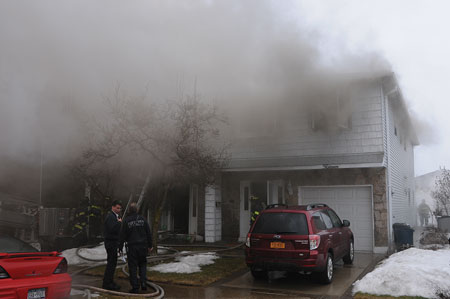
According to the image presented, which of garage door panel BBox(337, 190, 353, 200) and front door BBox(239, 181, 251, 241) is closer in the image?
garage door panel BBox(337, 190, 353, 200)

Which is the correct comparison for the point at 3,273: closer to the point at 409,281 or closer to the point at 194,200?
the point at 409,281

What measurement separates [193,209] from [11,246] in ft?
27.6

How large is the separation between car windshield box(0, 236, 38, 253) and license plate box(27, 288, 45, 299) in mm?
767

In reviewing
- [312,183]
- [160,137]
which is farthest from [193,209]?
[160,137]

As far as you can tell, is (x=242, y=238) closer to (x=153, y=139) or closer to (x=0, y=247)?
(x=153, y=139)

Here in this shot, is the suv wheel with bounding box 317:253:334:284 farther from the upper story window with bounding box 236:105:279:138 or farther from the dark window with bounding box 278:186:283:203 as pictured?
the dark window with bounding box 278:186:283:203

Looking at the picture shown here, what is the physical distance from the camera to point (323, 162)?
1073cm

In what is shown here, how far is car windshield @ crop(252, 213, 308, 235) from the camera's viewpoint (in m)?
6.40

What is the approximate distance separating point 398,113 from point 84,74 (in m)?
11.4

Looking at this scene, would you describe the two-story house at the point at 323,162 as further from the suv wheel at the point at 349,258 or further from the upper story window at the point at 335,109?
the suv wheel at the point at 349,258

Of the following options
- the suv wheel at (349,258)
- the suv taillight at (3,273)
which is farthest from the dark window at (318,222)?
the suv taillight at (3,273)

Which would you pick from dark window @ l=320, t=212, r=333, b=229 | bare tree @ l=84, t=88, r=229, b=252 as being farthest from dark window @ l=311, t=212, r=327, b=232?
bare tree @ l=84, t=88, r=229, b=252

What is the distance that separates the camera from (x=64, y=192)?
1150 centimetres

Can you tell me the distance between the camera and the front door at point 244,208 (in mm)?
12344
